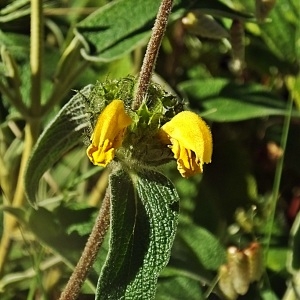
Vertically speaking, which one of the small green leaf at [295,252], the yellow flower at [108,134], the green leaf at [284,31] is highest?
the yellow flower at [108,134]

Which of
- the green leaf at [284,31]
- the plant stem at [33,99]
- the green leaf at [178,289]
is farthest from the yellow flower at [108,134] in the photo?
the green leaf at [284,31]

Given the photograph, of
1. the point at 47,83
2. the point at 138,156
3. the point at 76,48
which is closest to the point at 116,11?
the point at 76,48

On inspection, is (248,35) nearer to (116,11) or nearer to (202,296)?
(116,11)

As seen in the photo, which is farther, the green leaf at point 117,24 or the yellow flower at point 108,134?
the green leaf at point 117,24

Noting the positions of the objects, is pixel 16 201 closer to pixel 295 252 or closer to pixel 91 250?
pixel 91 250

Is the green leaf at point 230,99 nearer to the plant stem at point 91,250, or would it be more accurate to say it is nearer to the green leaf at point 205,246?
the green leaf at point 205,246

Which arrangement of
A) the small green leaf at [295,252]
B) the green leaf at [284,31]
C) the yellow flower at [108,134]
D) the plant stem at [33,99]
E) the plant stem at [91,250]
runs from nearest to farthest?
1. the yellow flower at [108,134]
2. the plant stem at [91,250]
3. the plant stem at [33,99]
4. the small green leaf at [295,252]
5. the green leaf at [284,31]

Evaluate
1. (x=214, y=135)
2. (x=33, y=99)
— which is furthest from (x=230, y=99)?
(x=33, y=99)

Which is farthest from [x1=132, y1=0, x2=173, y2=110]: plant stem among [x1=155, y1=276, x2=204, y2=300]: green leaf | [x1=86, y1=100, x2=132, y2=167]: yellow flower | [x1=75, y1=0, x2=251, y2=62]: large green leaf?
[x1=155, y1=276, x2=204, y2=300]: green leaf
